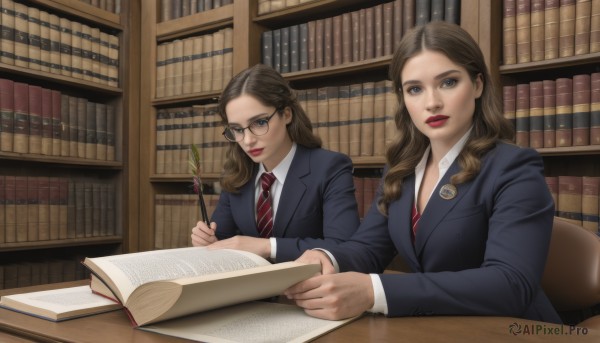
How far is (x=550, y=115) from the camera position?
2.01 m

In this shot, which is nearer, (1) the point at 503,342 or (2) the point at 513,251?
(1) the point at 503,342

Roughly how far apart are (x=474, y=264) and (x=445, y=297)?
0.28m

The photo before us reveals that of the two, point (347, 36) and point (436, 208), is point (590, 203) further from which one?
point (347, 36)

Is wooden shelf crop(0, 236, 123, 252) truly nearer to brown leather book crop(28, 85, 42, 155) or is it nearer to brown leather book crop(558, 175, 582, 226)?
brown leather book crop(28, 85, 42, 155)

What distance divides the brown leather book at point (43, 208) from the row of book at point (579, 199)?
7.86ft

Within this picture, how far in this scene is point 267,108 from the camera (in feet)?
5.29

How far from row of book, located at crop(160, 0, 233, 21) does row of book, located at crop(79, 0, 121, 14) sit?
0.84 feet

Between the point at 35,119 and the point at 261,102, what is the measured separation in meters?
1.62

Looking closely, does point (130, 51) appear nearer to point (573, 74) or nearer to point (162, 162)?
point (162, 162)

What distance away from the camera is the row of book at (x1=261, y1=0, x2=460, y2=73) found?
7.54 feet

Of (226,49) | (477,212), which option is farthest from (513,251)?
(226,49)

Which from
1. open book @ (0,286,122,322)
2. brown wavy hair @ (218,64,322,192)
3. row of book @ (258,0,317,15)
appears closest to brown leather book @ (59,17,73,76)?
row of book @ (258,0,317,15)

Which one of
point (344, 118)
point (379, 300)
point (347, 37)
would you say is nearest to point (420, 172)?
point (379, 300)

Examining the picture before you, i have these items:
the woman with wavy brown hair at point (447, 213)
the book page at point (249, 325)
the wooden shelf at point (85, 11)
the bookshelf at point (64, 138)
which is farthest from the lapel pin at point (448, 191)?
the wooden shelf at point (85, 11)
